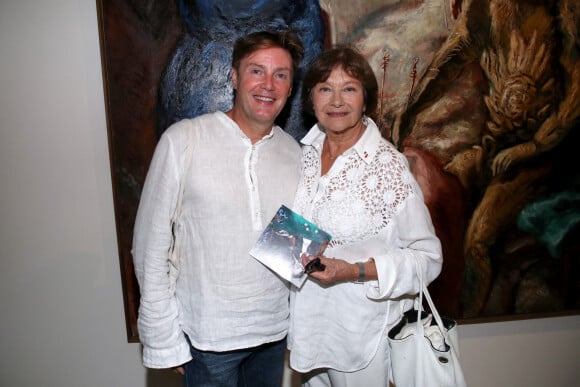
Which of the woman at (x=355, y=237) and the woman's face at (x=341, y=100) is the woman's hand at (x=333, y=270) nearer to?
the woman at (x=355, y=237)

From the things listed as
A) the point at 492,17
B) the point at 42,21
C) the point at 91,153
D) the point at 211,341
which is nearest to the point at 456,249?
the point at 492,17

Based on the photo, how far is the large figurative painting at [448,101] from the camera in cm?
188

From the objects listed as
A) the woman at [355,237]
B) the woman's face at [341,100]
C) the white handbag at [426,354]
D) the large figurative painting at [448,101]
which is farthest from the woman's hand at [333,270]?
the large figurative painting at [448,101]

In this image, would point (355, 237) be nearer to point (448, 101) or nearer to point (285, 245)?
point (285, 245)

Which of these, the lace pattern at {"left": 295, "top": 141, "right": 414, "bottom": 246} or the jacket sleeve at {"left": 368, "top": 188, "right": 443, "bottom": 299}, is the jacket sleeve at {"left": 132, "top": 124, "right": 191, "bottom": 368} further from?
the jacket sleeve at {"left": 368, "top": 188, "right": 443, "bottom": 299}

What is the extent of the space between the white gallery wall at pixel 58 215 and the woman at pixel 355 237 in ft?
3.76

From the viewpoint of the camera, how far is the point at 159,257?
138 centimetres

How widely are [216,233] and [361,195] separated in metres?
0.53

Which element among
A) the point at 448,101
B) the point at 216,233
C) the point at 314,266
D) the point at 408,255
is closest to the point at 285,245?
the point at 314,266

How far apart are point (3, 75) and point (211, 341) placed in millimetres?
1677

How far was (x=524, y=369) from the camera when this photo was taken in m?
2.43

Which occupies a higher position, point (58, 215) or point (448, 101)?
point (448, 101)

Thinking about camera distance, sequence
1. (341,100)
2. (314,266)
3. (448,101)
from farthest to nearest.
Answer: (448,101)
(341,100)
(314,266)

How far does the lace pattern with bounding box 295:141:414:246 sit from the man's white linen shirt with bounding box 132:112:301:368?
214mm
